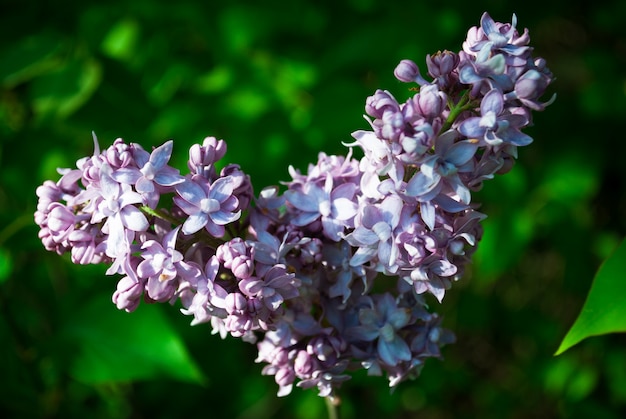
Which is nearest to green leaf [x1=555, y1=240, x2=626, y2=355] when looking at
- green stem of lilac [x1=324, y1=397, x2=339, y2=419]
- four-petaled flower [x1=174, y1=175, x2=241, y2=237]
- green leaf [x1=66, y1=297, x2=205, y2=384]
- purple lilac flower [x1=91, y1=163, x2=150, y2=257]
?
green stem of lilac [x1=324, y1=397, x2=339, y2=419]

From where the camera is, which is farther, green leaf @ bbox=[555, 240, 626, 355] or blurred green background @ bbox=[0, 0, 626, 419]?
blurred green background @ bbox=[0, 0, 626, 419]

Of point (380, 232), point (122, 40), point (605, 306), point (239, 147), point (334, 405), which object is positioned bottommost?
point (334, 405)

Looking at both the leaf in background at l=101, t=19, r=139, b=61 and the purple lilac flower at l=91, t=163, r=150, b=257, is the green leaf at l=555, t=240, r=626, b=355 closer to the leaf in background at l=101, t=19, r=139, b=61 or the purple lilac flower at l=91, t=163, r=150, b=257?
the purple lilac flower at l=91, t=163, r=150, b=257

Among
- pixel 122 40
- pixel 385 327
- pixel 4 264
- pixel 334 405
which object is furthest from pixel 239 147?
pixel 385 327

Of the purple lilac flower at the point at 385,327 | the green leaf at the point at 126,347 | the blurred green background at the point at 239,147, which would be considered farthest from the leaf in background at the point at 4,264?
the purple lilac flower at the point at 385,327

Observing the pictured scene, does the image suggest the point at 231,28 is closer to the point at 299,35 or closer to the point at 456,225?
the point at 299,35

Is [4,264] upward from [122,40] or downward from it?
downward

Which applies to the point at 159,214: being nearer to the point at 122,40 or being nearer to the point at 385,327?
the point at 385,327
